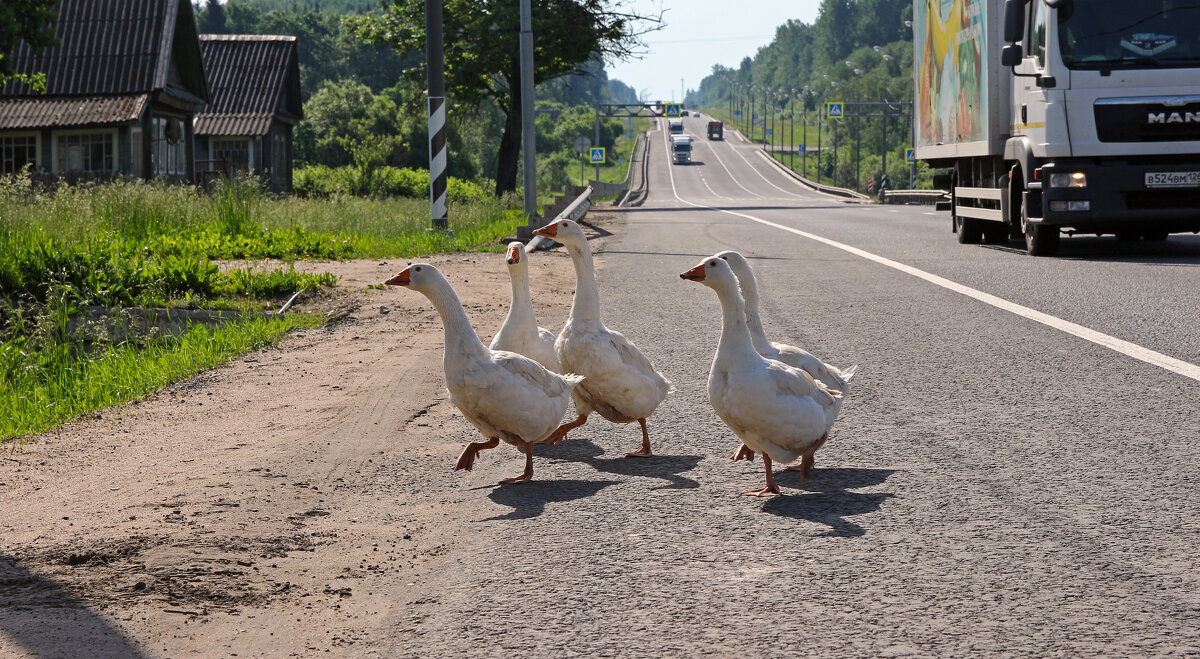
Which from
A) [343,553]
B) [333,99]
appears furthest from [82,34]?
[333,99]

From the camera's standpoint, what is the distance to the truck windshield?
13.3 meters

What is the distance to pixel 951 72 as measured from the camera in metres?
17.2

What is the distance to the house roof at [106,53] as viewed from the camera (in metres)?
30.3

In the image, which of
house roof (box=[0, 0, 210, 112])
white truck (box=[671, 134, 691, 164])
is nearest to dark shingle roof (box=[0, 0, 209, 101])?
house roof (box=[0, 0, 210, 112])

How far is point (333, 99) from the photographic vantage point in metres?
72.2

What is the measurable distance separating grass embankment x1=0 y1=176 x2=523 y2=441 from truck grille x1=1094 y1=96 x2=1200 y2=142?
28.2 ft

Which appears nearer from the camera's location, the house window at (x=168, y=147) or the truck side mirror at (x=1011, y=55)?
the truck side mirror at (x=1011, y=55)

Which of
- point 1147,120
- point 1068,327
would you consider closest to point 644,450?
point 1068,327

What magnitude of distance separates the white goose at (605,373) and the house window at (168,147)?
2934 cm

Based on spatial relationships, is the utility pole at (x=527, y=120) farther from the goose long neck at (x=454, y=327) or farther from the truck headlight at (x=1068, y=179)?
the goose long neck at (x=454, y=327)

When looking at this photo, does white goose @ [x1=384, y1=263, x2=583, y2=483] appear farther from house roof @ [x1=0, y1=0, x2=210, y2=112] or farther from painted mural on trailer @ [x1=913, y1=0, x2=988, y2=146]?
house roof @ [x1=0, y1=0, x2=210, y2=112]

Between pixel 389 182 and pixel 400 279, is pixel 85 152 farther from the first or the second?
pixel 400 279

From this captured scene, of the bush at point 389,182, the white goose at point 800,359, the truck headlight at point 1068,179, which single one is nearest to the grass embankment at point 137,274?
→ the white goose at point 800,359

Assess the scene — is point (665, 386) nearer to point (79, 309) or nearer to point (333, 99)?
point (79, 309)
